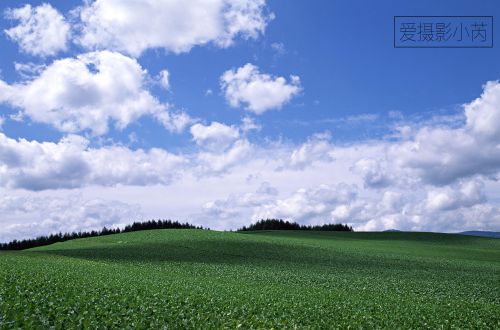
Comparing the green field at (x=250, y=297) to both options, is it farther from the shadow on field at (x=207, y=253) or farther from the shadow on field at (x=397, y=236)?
the shadow on field at (x=397, y=236)

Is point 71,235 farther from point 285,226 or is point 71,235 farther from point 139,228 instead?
point 285,226

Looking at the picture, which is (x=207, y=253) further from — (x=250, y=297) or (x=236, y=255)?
(x=250, y=297)

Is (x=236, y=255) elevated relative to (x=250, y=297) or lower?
lower

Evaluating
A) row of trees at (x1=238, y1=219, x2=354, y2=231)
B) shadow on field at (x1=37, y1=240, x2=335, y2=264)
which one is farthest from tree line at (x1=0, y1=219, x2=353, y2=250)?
shadow on field at (x1=37, y1=240, x2=335, y2=264)

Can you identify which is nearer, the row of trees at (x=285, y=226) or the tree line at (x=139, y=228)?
the tree line at (x=139, y=228)

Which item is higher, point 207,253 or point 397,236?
point 207,253

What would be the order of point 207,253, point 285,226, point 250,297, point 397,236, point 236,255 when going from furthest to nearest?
point 285,226
point 397,236
point 207,253
point 236,255
point 250,297

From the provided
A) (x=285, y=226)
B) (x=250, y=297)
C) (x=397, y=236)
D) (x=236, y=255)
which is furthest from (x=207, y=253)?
(x=285, y=226)

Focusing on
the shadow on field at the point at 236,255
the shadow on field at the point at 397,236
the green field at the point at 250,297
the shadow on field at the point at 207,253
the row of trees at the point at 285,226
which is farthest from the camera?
the row of trees at the point at 285,226

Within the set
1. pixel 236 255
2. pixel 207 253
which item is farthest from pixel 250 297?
pixel 207 253

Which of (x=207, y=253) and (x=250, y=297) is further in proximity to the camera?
→ (x=207, y=253)

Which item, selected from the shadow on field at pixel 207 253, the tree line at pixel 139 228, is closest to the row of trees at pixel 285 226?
the tree line at pixel 139 228

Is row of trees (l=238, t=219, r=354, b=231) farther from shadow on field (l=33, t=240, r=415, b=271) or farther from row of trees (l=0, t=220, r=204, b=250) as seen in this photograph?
shadow on field (l=33, t=240, r=415, b=271)

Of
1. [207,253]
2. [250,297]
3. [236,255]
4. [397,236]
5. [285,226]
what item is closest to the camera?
[250,297]
